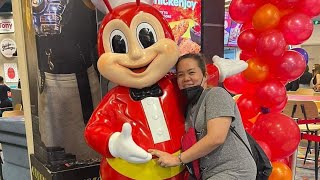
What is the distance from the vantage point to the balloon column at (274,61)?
2.32 metres

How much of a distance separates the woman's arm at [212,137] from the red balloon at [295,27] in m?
1.02

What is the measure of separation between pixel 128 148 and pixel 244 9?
1442 millimetres

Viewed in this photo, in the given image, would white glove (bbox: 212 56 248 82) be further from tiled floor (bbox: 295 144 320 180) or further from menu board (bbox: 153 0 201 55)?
tiled floor (bbox: 295 144 320 180)

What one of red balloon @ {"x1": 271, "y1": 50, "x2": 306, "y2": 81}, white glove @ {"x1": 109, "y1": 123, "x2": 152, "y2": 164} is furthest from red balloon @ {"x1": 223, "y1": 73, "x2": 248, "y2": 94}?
white glove @ {"x1": 109, "y1": 123, "x2": 152, "y2": 164}

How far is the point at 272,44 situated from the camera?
2.28 m

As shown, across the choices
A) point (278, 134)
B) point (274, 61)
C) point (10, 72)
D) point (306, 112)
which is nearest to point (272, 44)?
point (274, 61)

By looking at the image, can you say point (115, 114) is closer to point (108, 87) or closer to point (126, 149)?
point (126, 149)

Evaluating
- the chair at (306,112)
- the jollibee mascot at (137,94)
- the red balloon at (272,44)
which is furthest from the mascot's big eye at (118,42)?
the chair at (306,112)

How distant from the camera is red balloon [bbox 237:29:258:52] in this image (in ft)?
8.10

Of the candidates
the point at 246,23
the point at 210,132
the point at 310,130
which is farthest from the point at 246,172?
the point at 310,130

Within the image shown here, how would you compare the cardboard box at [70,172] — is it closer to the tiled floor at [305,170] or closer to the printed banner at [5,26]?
the tiled floor at [305,170]

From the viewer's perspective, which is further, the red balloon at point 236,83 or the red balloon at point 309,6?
the red balloon at point 236,83

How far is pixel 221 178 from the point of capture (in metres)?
1.66

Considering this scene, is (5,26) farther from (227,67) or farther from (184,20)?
(227,67)
